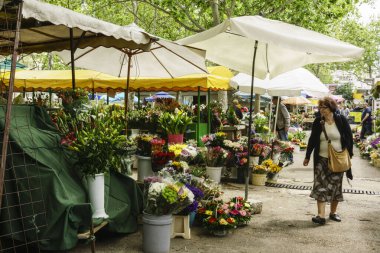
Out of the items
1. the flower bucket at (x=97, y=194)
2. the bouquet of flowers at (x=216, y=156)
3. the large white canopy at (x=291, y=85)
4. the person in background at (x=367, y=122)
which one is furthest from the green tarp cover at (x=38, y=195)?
the person in background at (x=367, y=122)

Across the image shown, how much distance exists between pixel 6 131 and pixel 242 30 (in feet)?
10.0

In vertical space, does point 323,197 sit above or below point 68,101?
below

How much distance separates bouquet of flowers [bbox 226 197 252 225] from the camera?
5.82m

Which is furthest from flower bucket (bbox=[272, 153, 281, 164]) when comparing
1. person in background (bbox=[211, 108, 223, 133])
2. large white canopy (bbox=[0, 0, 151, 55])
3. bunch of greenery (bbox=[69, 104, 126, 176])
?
bunch of greenery (bbox=[69, 104, 126, 176])

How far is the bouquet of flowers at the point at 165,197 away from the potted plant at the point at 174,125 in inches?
103

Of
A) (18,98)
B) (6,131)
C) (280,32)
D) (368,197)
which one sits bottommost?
(368,197)

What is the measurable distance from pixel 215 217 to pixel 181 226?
1.56 feet

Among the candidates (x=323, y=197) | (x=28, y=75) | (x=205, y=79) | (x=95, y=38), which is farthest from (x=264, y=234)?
(x=28, y=75)

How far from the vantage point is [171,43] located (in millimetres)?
6328

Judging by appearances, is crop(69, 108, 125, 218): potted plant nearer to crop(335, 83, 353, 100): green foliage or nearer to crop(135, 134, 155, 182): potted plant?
crop(135, 134, 155, 182): potted plant

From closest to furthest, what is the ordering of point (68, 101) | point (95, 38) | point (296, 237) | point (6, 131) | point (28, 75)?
point (6, 131)
point (68, 101)
point (296, 237)
point (95, 38)
point (28, 75)

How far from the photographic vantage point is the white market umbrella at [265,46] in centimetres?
517

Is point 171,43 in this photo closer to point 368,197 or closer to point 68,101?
point 68,101

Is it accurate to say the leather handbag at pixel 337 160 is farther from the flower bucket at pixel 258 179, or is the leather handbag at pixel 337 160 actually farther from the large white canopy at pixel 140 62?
the flower bucket at pixel 258 179
